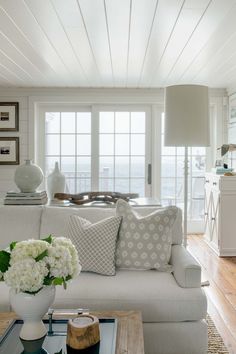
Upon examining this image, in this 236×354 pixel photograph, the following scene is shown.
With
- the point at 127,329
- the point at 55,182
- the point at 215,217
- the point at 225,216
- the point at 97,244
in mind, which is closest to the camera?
the point at 127,329

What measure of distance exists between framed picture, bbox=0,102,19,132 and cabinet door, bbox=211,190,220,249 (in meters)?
2.90

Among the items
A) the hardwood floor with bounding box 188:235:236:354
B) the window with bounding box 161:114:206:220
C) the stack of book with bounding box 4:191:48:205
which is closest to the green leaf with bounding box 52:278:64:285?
the hardwood floor with bounding box 188:235:236:354

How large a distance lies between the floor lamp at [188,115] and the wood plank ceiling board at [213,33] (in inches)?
18.7

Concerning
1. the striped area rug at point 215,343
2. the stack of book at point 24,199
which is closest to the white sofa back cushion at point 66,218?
the stack of book at point 24,199

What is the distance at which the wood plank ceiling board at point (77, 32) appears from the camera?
254cm

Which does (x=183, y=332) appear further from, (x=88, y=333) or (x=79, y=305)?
(x=88, y=333)

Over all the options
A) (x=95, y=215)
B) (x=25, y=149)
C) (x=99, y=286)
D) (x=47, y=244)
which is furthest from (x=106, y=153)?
(x=47, y=244)

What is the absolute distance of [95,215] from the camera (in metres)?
2.80

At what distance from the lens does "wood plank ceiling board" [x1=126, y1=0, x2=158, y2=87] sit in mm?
2525

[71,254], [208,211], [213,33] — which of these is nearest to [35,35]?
[213,33]

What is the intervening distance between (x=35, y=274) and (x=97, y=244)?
103 cm

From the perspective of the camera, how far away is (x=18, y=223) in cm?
280

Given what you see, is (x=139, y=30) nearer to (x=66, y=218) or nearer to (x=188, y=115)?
(x=188, y=115)

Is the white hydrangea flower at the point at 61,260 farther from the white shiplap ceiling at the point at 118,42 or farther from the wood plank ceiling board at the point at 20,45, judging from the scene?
the wood plank ceiling board at the point at 20,45
